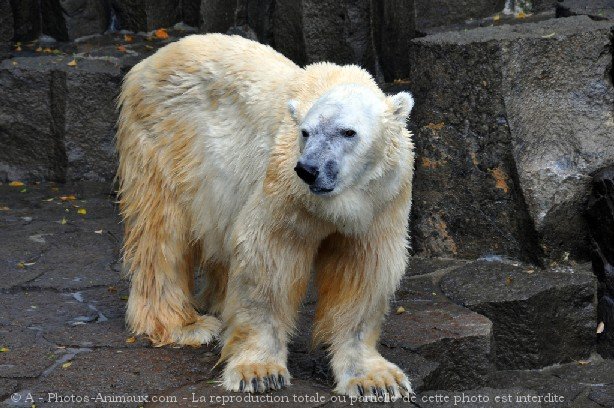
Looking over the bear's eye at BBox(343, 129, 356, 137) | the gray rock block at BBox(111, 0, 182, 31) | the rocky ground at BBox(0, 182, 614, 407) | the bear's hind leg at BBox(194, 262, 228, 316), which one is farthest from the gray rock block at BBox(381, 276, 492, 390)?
the gray rock block at BBox(111, 0, 182, 31)

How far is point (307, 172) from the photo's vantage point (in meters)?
3.78

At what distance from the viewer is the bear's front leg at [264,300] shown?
13.9 ft

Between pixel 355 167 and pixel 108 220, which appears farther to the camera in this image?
pixel 108 220

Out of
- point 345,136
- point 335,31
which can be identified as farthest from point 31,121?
point 345,136

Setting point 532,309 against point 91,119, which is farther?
point 91,119

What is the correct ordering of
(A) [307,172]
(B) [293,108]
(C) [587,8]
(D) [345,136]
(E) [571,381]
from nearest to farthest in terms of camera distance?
(A) [307,172] < (D) [345,136] < (B) [293,108] < (E) [571,381] < (C) [587,8]

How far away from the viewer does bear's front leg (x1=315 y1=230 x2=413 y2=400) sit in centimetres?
428

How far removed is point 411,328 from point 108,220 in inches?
112

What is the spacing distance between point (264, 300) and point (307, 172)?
30.3 inches

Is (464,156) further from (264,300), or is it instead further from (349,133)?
(349,133)

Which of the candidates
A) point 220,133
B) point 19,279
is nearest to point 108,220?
point 19,279

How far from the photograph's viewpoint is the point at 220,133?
480cm

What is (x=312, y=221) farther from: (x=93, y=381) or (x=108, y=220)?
(x=108, y=220)

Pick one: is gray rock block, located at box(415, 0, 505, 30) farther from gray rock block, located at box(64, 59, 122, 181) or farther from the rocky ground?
gray rock block, located at box(64, 59, 122, 181)
